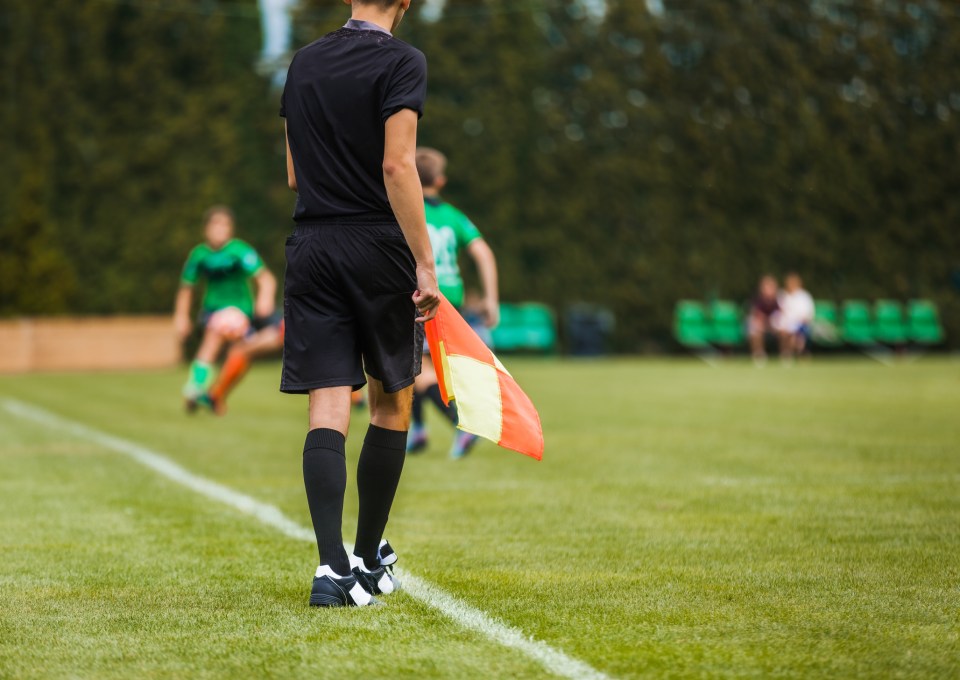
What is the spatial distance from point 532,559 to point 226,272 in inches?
334

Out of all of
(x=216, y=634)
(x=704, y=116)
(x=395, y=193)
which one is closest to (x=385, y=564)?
(x=216, y=634)

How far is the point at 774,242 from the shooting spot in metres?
34.2

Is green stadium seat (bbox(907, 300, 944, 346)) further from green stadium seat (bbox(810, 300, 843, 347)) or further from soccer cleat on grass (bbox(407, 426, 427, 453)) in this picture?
soccer cleat on grass (bbox(407, 426, 427, 453))

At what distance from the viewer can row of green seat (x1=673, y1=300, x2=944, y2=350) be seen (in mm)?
33250

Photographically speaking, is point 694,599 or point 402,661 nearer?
point 402,661

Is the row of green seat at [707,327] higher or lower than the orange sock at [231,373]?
lower

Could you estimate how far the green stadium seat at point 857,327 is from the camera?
33.5 meters

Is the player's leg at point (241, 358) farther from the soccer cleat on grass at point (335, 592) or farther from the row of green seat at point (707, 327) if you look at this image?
the row of green seat at point (707, 327)

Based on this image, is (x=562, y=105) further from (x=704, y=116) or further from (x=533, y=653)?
(x=533, y=653)

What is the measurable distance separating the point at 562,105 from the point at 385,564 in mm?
31135

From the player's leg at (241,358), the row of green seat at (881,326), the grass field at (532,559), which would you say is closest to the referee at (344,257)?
the grass field at (532,559)

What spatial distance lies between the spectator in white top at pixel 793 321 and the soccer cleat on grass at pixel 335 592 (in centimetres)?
2746

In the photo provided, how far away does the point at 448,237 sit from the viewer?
29.6 ft

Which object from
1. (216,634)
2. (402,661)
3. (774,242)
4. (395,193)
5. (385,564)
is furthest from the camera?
(774,242)
